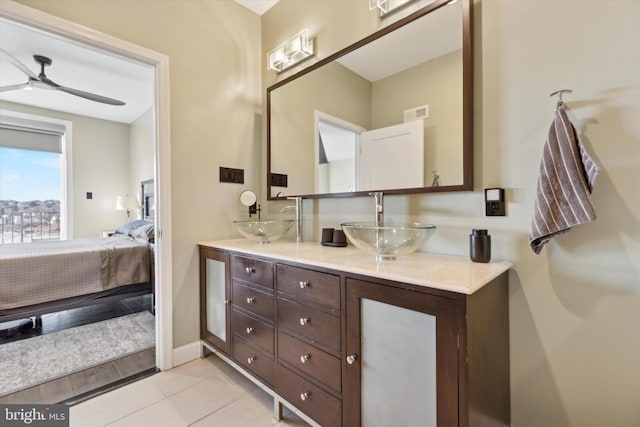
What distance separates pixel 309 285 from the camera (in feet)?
4.05

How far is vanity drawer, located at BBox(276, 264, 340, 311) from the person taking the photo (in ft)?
3.75

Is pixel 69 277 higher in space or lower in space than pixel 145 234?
lower

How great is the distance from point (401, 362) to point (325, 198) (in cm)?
116

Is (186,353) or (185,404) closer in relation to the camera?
(185,404)

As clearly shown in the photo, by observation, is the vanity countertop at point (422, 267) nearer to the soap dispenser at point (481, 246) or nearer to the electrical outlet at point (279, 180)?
the soap dispenser at point (481, 246)

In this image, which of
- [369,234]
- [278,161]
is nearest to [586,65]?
[369,234]

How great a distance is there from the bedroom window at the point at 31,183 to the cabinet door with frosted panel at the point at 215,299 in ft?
14.5

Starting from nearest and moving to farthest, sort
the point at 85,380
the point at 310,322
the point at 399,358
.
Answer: the point at 399,358, the point at 310,322, the point at 85,380

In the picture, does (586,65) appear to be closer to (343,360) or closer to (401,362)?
(401,362)

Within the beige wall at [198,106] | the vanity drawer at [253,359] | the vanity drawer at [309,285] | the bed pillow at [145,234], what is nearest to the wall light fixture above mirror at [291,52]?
the beige wall at [198,106]

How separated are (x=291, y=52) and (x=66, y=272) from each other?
274 centimetres

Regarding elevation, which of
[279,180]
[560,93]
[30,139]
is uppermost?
[30,139]

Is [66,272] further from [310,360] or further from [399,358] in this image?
[399,358]

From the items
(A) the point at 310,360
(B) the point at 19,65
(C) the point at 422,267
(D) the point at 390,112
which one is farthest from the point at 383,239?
(B) the point at 19,65
